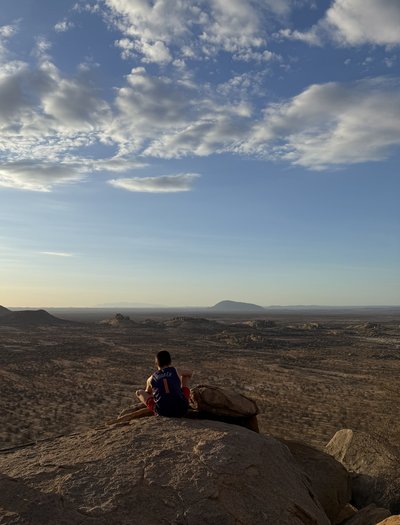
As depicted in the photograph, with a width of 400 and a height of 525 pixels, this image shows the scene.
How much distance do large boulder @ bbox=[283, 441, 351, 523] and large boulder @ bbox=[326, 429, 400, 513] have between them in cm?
37

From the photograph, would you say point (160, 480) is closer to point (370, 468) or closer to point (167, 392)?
point (167, 392)

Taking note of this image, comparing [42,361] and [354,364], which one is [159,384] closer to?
[42,361]

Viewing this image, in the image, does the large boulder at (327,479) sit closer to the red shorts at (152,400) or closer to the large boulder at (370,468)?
the large boulder at (370,468)

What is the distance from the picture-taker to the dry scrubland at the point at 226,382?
1441 cm

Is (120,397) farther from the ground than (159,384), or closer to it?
closer to it

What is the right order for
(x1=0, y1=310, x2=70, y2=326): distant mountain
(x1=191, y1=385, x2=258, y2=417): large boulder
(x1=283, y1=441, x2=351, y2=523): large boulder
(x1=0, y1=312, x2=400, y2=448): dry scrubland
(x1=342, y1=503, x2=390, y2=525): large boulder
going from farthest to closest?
1. (x1=0, y1=310, x2=70, y2=326): distant mountain
2. (x1=0, y1=312, x2=400, y2=448): dry scrubland
3. (x1=191, y1=385, x2=258, y2=417): large boulder
4. (x1=283, y1=441, x2=351, y2=523): large boulder
5. (x1=342, y1=503, x2=390, y2=525): large boulder

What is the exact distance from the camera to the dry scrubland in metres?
14.4

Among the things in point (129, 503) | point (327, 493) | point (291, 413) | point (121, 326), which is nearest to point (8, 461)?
point (129, 503)

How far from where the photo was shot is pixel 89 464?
5473mm

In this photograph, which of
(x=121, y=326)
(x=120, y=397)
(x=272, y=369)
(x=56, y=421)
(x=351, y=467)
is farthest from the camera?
(x=121, y=326)

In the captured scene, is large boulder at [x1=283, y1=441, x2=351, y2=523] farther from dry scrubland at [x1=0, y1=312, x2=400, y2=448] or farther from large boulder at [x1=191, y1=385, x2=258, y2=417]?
dry scrubland at [x1=0, y1=312, x2=400, y2=448]

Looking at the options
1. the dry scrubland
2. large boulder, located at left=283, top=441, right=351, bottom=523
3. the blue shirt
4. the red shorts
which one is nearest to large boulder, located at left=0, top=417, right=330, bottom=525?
the blue shirt

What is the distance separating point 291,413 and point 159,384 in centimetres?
1045

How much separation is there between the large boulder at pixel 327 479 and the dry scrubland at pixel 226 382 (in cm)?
539
